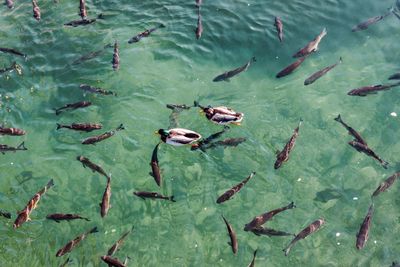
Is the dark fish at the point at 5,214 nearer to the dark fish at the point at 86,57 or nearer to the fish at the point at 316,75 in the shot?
the dark fish at the point at 86,57

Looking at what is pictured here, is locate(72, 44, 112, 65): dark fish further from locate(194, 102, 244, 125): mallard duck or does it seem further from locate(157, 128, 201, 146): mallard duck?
locate(194, 102, 244, 125): mallard duck

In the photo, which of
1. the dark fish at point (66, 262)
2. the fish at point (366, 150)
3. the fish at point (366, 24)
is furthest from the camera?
the fish at point (366, 24)

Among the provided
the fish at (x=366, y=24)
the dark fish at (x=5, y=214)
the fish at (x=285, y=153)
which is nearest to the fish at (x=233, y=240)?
the fish at (x=285, y=153)

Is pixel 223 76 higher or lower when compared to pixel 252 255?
higher

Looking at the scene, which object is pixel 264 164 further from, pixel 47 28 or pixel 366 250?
pixel 47 28

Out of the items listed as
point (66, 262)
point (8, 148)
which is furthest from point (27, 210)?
point (8, 148)

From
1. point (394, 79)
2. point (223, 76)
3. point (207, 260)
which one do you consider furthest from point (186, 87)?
point (394, 79)
